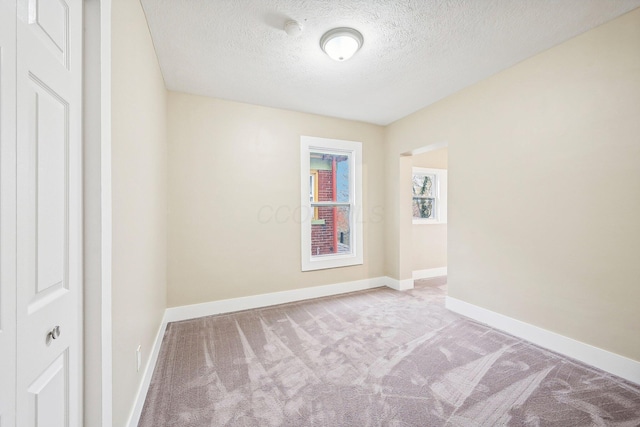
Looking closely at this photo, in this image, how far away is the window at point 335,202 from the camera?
156 inches

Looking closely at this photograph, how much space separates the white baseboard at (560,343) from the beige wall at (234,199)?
5.96 ft

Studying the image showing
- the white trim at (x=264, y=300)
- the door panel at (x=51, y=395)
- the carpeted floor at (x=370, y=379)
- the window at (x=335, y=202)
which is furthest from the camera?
the window at (x=335, y=202)

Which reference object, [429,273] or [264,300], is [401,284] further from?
[264,300]

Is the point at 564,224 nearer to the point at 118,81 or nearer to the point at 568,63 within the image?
the point at 568,63

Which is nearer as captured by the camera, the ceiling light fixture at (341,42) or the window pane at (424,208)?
the ceiling light fixture at (341,42)

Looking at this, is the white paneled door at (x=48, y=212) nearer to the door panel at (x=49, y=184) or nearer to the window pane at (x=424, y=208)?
the door panel at (x=49, y=184)

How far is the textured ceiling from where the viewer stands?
6.00 feet

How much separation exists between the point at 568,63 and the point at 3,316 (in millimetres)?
3600

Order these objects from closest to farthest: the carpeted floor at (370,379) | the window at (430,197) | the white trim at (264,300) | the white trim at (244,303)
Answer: the carpeted floor at (370,379) < the white trim at (244,303) < the white trim at (264,300) < the window at (430,197)

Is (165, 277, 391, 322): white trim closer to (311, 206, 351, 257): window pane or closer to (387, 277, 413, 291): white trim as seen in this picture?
(387, 277, 413, 291): white trim

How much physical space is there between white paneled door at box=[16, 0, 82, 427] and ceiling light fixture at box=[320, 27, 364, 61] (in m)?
1.57

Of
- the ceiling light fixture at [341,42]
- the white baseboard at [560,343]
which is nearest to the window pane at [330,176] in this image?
the ceiling light fixture at [341,42]

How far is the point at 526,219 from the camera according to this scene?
2490 millimetres

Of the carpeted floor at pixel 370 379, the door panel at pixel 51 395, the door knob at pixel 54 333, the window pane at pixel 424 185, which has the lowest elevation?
the carpeted floor at pixel 370 379
